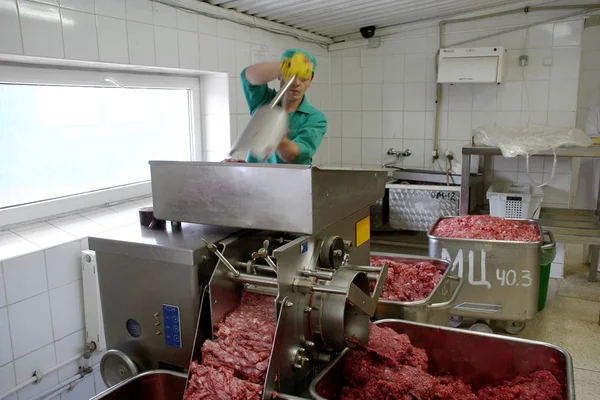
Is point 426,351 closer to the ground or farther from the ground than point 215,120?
closer to the ground

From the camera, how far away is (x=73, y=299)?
2.19 meters

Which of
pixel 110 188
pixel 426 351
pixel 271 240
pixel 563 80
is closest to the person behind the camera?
pixel 271 240

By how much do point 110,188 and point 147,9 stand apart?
95cm

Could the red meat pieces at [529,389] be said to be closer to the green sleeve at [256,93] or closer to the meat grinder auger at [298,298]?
the meat grinder auger at [298,298]

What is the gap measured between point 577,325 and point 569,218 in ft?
2.78

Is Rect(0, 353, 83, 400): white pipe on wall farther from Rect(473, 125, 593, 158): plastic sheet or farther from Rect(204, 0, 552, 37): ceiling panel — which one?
Rect(473, 125, 593, 158): plastic sheet

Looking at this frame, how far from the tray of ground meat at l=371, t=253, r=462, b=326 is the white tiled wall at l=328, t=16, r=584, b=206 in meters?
2.33

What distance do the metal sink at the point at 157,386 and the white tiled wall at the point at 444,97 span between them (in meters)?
3.45

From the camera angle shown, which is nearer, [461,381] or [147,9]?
[461,381]

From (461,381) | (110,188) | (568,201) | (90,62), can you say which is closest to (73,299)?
(110,188)

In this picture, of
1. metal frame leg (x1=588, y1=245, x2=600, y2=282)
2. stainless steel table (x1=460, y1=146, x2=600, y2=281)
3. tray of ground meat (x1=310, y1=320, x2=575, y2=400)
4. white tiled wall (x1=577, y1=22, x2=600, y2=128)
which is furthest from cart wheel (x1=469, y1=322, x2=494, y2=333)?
white tiled wall (x1=577, y1=22, x2=600, y2=128)

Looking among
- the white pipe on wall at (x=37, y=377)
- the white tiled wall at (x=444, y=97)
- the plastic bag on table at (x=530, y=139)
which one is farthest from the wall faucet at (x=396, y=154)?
the white pipe on wall at (x=37, y=377)

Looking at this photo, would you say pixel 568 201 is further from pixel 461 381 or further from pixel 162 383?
pixel 162 383

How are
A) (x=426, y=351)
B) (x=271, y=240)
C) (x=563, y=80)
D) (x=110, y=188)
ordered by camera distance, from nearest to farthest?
(x=271, y=240)
(x=426, y=351)
(x=110, y=188)
(x=563, y=80)
